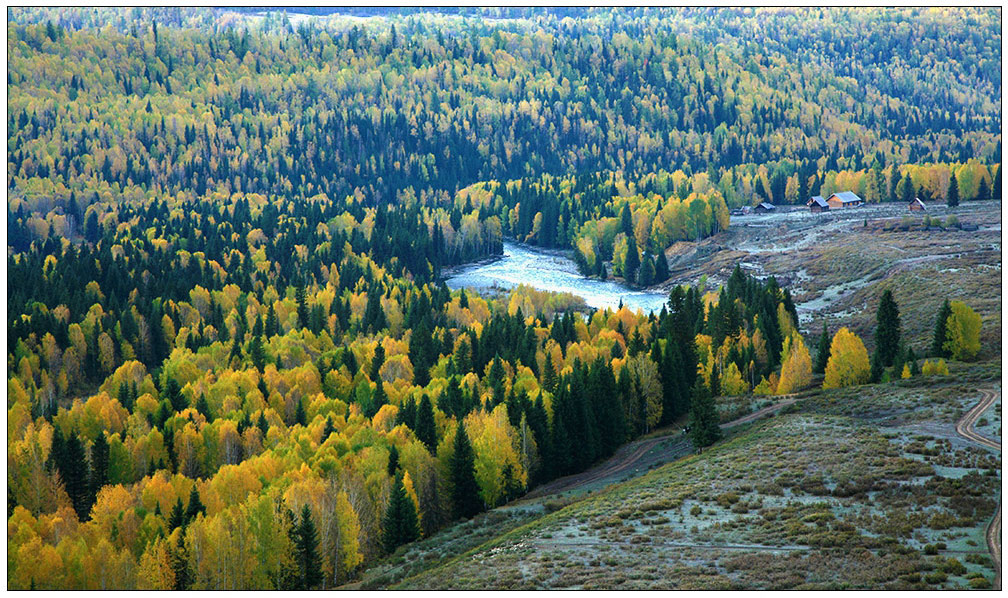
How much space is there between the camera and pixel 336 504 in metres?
63.2

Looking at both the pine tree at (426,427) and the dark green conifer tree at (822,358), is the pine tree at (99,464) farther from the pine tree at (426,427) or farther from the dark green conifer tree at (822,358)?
the dark green conifer tree at (822,358)

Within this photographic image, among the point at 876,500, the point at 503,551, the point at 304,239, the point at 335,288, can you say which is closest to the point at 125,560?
the point at 503,551

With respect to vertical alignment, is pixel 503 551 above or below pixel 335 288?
above

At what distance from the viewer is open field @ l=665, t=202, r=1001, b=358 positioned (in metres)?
130

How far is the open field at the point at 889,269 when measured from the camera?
130000mm

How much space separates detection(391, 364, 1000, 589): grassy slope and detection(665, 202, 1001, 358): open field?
46674 millimetres

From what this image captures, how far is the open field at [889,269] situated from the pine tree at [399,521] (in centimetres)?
6212

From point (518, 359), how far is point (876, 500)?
2416 inches

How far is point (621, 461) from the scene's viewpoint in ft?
274

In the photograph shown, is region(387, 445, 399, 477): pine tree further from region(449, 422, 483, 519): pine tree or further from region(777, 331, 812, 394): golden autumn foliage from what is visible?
region(777, 331, 812, 394): golden autumn foliage

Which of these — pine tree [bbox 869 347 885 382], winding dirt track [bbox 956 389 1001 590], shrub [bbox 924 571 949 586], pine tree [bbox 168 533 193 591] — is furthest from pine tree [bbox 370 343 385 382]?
shrub [bbox 924 571 949 586]

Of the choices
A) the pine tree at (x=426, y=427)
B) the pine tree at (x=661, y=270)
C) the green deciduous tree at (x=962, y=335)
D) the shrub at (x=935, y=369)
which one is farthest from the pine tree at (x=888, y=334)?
the pine tree at (x=661, y=270)

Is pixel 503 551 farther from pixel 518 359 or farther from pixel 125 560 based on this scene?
pixel 518 359

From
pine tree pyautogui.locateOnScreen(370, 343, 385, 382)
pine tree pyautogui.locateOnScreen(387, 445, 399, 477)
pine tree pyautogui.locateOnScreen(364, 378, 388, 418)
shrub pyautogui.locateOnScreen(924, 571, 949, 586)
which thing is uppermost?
shrub pyautogui.locateOnScreen(924, 571, 949, 586)
